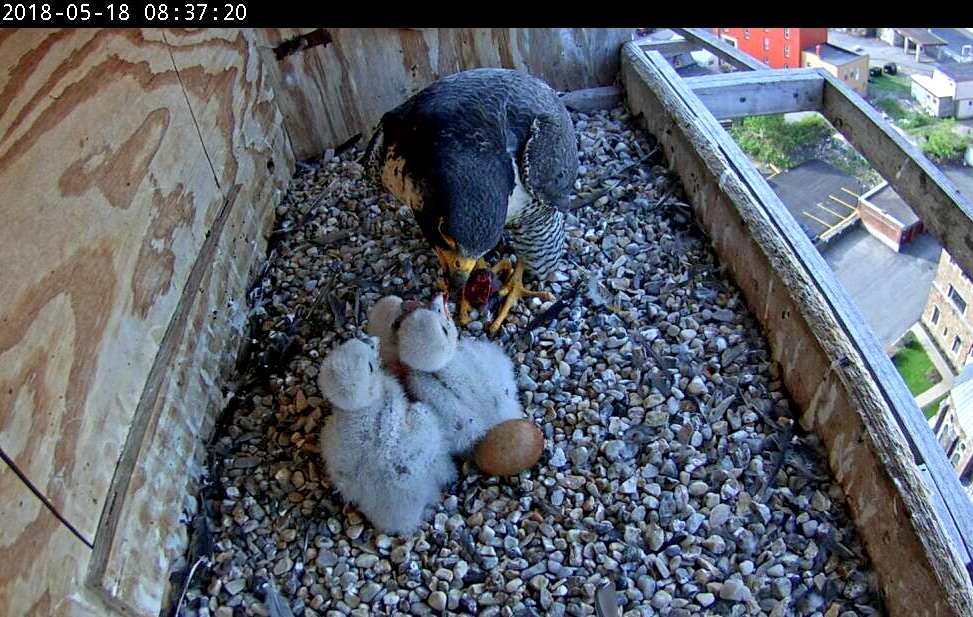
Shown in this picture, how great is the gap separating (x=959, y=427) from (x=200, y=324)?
6.21 feet

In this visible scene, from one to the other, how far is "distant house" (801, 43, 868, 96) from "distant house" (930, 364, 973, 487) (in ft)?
4.27

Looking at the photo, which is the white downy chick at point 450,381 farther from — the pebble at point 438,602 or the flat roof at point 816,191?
the flat roof at point 816,191

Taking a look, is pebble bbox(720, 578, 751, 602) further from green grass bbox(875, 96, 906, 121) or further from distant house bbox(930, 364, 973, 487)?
green grass bbox(875, 96, 906, 121)

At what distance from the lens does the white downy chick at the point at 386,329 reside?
1974 millimetres

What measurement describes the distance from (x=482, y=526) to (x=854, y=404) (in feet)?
2.86

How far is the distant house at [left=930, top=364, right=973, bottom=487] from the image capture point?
1874mm

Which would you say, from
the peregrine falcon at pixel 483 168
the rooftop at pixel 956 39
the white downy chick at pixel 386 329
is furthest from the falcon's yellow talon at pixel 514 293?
the rooftop at pixel 956 39

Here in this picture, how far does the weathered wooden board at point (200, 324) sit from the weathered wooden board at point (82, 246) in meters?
0.06

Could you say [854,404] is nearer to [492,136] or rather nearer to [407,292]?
[492,136]

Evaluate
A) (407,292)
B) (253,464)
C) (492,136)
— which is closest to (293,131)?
(407,292)

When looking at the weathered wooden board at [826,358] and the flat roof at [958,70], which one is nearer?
the weathered wooden board at [826,358]

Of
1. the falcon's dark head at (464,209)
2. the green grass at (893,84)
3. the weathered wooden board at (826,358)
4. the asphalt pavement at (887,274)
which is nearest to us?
the weathered wooden board at (826,358)

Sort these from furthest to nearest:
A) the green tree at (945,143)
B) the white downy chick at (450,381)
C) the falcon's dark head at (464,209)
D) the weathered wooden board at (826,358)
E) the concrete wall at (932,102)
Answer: the concrete wall at (932,102)
the green tree at (945,143)
the falcon's dark head at (464,209)
the white downy chick at (450,381)
the weathered wooden board at (826,358)

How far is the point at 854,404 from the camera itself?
5.73 ft
